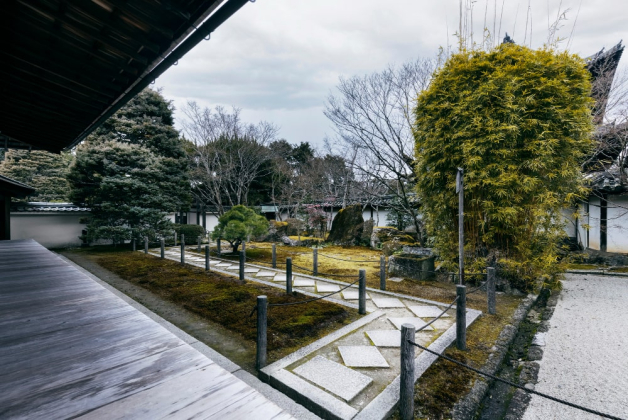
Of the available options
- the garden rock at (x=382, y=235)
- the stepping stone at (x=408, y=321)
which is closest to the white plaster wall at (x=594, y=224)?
the garden rock at (x=382, y=235)

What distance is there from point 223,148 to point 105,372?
55.7ft

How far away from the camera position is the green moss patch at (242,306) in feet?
12.4

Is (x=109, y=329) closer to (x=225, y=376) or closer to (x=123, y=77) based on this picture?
(x=225, y=376)

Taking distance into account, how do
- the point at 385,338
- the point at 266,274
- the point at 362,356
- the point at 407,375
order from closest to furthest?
the point at 407,375 < the point at 362,356 < the point at 385,338 < the point at 266,274

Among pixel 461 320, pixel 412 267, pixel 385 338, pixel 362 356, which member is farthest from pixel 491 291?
pixel 362 356

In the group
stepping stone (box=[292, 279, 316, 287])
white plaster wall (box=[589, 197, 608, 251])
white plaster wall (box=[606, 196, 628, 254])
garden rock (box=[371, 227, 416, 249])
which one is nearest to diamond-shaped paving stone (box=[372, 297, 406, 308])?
stepping stone (box=[292, 279, 316, 287])

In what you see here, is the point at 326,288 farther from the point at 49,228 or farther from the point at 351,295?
the point at 49,228

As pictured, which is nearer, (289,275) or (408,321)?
(408,321)

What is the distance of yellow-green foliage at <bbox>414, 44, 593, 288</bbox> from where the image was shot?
210 inches

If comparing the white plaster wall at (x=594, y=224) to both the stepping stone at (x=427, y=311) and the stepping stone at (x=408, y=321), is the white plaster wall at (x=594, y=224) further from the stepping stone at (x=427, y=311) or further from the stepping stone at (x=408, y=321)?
the stepping stone at (x=408, y=321)

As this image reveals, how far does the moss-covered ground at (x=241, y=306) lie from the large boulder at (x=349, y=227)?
27.8ft

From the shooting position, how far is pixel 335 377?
275 cm

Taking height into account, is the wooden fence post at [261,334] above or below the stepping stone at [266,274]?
above

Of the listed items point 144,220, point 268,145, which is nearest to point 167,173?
point 144,220
